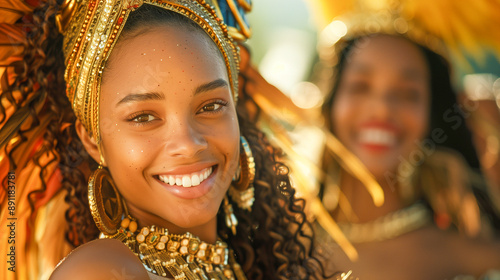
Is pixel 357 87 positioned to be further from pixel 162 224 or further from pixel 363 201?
pixel 162 224

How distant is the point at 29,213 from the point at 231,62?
765 mm

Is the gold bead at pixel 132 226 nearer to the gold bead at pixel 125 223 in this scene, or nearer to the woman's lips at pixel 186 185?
the gold bead at pixel 125 223

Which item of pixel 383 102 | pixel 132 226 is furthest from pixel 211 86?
pixel 383 102

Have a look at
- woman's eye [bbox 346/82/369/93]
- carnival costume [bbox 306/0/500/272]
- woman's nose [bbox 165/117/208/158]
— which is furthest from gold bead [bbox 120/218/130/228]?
woman's eye [bbox 346/82/369/93]

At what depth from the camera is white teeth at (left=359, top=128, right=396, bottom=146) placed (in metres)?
3.33

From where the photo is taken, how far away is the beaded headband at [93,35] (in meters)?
1.52

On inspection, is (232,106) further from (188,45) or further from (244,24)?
(244,24)

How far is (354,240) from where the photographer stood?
11.3 ft

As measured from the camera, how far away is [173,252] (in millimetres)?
1611

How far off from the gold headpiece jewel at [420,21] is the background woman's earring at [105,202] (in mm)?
2256

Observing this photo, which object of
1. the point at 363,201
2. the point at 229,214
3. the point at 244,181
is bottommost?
the point at 363,201

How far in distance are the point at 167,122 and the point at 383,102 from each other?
203 centimetres

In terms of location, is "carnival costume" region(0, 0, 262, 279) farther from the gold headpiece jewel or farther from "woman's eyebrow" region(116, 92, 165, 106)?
the gold headpiece jewel

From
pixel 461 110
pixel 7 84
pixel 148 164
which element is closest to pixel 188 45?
pixel 148 164
